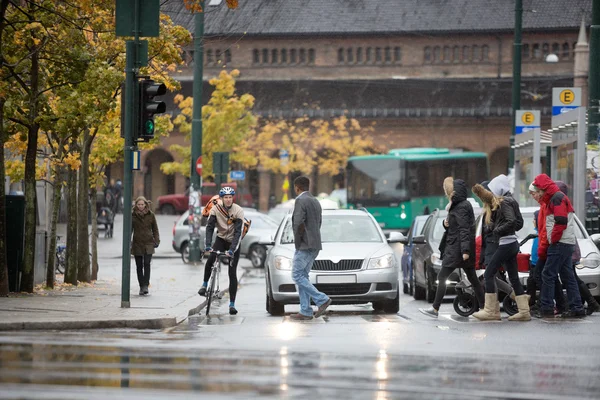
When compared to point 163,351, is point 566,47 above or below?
above

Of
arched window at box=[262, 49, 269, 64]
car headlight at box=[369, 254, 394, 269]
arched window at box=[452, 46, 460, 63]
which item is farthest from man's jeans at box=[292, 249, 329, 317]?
arched window at box=[262, 49, 269, 64]

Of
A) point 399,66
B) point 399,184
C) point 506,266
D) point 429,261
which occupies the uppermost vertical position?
point 399,66

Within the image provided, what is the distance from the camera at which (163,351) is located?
1135 cm

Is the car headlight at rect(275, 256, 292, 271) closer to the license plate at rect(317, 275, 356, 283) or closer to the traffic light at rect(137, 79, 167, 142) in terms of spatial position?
the license plate at rect(317, 275, 356, 283)

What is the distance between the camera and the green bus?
49.2 meters

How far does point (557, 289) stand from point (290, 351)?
19.1 ft

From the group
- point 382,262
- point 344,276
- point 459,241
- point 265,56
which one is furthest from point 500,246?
point 265,56

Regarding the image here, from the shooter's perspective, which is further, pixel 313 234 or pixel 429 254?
→ pixel 429 254

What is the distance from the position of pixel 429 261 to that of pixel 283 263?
3256 millimetres

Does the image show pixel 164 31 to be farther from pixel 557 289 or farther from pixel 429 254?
pixel 557 289

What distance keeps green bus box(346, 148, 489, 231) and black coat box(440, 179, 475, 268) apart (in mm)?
32218

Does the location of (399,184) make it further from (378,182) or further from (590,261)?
(590,261)

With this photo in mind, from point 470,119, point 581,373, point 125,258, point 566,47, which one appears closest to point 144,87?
point 125,258

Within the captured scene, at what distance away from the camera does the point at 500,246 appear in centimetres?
1558
